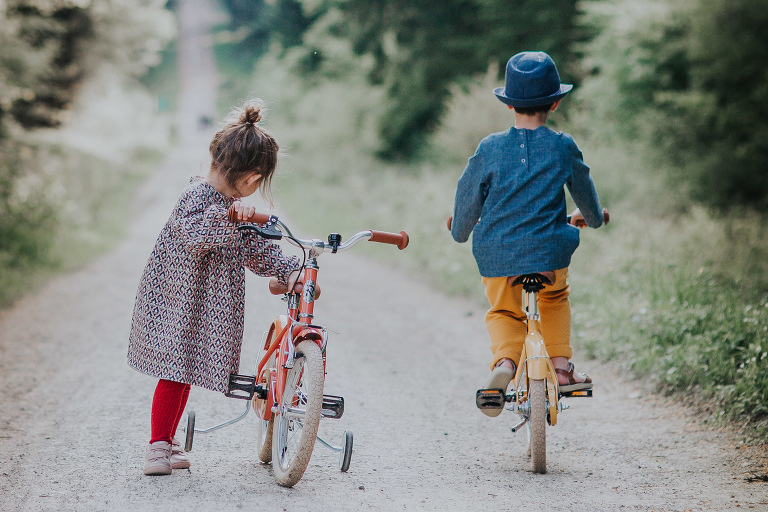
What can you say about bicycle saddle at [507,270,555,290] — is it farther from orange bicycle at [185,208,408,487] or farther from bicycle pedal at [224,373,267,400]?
bicycle pedal at [224,373,267,400]

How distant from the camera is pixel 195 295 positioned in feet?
12.5

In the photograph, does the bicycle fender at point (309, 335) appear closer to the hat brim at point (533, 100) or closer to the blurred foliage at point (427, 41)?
the hat brim at point (533, 100)

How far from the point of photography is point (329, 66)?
24906 mm

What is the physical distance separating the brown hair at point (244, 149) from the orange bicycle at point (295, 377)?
29 centimetres

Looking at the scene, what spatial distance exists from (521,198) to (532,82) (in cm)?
57

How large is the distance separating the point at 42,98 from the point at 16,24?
24.6 ft

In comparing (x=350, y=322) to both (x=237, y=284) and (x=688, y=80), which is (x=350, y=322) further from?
(x=688, y=80)

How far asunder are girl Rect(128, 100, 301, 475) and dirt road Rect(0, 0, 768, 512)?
0.78ft

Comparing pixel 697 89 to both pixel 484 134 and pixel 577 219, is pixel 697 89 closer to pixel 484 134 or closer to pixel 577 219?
pixel 484 134

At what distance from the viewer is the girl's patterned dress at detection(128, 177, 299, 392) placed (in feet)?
12.3

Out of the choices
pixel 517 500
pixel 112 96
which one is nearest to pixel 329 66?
pixel 112 96

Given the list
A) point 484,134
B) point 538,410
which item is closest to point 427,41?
point 484,134

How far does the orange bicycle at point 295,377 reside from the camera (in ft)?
11.6

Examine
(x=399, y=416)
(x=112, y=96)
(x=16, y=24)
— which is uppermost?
(x=112, y=96)
